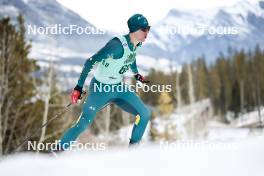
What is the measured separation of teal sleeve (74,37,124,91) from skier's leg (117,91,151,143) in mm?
300

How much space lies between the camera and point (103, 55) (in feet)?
11.5

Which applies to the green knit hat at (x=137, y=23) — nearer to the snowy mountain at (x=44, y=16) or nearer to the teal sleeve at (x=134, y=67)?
the teal sleeve at (x=134, y=67)

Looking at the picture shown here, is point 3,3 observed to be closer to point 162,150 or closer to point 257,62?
point 162,150

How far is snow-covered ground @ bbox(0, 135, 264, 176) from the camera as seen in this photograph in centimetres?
255

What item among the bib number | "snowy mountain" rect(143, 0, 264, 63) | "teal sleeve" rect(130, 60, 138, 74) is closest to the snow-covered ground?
the bib number

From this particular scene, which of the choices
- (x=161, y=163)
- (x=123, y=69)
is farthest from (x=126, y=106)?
(x=161, y=163)

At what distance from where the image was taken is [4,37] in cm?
1413

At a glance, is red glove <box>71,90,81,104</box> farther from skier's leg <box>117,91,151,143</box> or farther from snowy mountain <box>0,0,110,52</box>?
snowy mountain <box>0,0,110,52</box>

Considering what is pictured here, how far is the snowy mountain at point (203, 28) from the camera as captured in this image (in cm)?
693

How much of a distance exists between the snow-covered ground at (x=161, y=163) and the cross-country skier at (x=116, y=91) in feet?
1.88

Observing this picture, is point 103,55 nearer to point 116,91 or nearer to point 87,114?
point 116,91

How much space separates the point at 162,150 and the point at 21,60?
11.8m

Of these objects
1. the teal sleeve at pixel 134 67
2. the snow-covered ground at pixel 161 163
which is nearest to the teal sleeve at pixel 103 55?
the teal sleeve at pixel 134 67

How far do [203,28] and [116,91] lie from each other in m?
3.13
